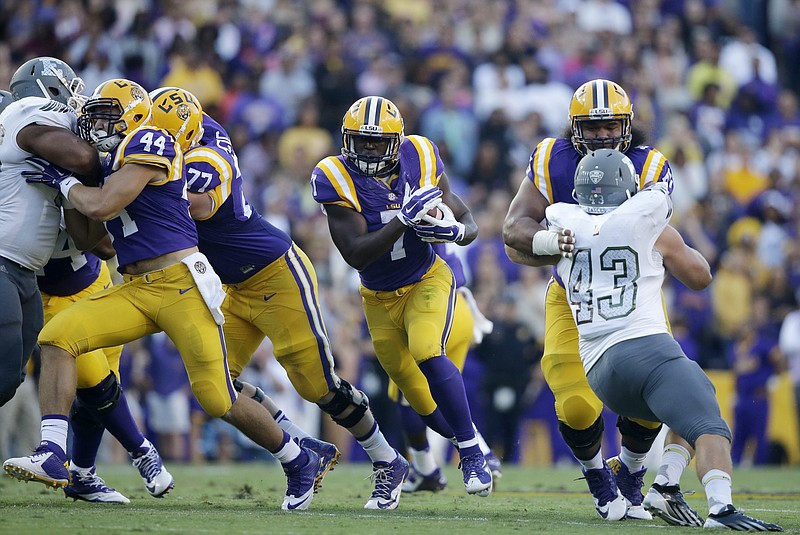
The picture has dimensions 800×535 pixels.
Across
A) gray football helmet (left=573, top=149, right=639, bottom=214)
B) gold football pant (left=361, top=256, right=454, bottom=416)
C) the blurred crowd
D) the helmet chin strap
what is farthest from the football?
the blurred crowd

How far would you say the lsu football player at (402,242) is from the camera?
634 cm

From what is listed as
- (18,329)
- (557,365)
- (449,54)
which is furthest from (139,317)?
(449,54)

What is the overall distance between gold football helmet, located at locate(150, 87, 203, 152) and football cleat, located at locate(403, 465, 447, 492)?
2796mm

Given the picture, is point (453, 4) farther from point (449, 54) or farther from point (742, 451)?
point (742, 451)

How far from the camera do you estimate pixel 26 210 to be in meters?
6.12

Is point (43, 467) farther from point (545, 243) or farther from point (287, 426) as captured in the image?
point (545, 243)

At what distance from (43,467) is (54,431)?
0.79 feet

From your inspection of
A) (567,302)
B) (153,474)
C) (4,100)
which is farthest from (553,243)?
(4,100)

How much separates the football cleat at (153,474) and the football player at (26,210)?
0.91 meters

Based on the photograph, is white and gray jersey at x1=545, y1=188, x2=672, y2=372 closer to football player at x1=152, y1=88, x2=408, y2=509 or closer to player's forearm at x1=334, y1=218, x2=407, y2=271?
player's forearm at x1=334, y1=218, x2=407, y2=271

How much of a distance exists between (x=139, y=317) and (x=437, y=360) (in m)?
1.57

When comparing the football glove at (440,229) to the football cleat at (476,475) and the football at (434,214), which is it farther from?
the football cleat at (476,475)

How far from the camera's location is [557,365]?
6.16 m

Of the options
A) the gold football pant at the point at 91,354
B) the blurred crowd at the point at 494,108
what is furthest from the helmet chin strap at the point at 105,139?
the blurred crowd at the point at 494,108
